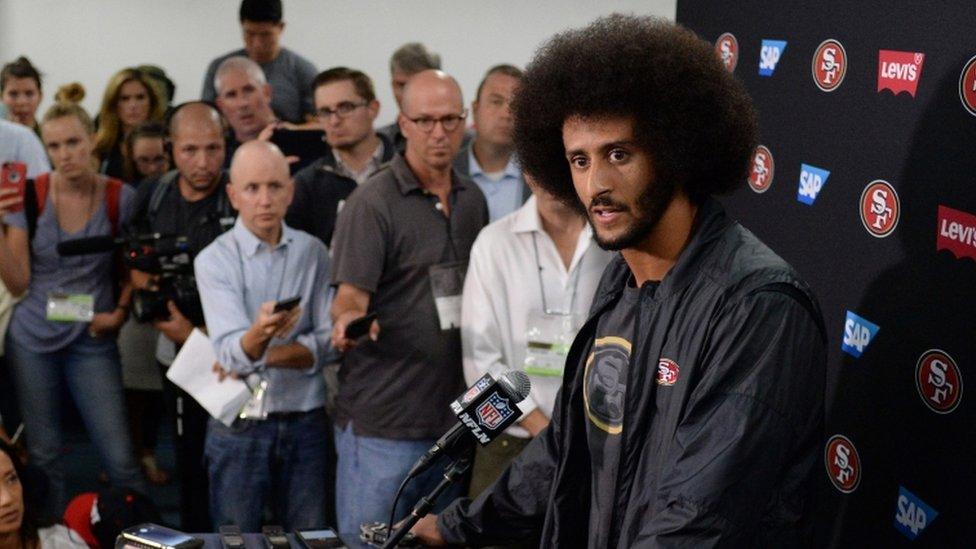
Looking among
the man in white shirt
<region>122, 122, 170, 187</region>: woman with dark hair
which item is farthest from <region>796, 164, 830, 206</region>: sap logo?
<region>122, 122, 170, 187</region>: woman with dark hair

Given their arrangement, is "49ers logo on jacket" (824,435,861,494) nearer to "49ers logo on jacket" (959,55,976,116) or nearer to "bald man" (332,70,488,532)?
"49ers logo on jacket" (959,55,976,116)

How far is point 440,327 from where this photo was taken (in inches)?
142

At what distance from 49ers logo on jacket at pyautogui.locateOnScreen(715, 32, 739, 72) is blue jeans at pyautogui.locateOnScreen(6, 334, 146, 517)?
2618 mm

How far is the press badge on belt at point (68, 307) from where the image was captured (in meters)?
4.41

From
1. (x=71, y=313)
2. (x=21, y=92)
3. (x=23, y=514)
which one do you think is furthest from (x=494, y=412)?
(x=21, y=92)

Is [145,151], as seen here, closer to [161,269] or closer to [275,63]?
[275,63]

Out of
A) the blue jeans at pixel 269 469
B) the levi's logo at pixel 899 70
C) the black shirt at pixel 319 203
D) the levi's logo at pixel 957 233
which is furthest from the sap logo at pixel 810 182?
the black shirt at pixel 319 203

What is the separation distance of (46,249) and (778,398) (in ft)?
11.2

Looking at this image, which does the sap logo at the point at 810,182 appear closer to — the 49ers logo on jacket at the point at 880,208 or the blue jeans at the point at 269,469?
the 49ers logo on jacket at the point at 880,208

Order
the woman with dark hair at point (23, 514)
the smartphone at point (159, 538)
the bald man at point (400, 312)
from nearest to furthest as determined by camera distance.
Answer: the smartphone at point (159, 538) → the woman with dark hair at point (23, 514) → the bald man at point (400, 312)

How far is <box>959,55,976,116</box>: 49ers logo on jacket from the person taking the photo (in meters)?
2.24

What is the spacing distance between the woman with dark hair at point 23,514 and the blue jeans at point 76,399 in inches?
54.3

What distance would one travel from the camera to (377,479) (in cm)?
361

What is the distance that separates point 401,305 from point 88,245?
4.32 feet
